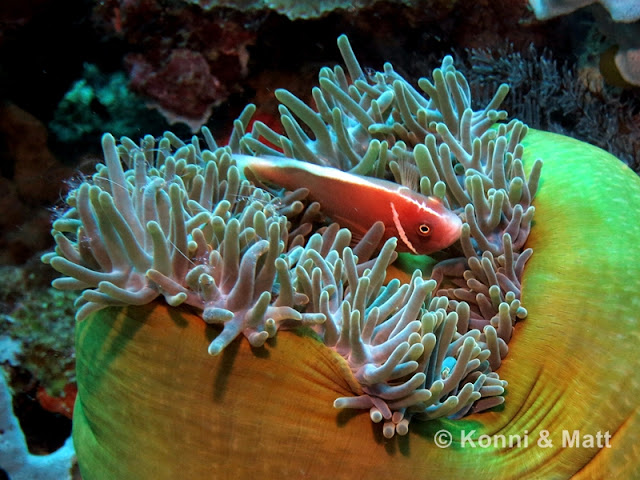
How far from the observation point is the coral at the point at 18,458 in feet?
9.26

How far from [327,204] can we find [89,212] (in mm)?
869

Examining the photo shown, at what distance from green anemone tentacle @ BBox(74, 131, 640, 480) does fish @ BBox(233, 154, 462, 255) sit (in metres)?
0.35

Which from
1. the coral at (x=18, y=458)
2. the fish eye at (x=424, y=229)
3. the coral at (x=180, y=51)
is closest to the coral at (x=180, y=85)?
the coral at (x=180, y=51)

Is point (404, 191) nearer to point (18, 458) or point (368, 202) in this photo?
point (368, 202)

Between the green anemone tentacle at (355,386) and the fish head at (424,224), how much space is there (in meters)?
0.31

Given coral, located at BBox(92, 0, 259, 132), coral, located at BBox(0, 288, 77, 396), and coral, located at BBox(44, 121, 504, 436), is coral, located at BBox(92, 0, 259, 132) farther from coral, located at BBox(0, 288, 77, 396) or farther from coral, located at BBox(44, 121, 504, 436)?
coral, located at BBox(44, 121, 504, 436)

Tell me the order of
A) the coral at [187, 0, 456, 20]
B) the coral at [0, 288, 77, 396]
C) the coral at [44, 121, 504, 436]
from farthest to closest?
the coral at [0, 288, 77, 396], the coral at [187, 0, 456, 20], the coral at [44, 121, 504, 436]

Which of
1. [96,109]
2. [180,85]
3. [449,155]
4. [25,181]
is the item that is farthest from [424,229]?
[25,181]

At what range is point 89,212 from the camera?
1450 millimetres

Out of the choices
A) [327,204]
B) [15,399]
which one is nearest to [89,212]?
[327,204]

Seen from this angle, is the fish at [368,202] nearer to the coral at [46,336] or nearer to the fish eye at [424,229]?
the fish eye at [424,229]

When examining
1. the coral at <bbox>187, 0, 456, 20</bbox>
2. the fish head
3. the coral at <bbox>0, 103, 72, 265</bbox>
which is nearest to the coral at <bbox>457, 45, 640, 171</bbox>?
the coral at <bbox>187, 0, 456, 20</bbox>

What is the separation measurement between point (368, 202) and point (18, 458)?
2517 mm

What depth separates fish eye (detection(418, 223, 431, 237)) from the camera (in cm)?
178
